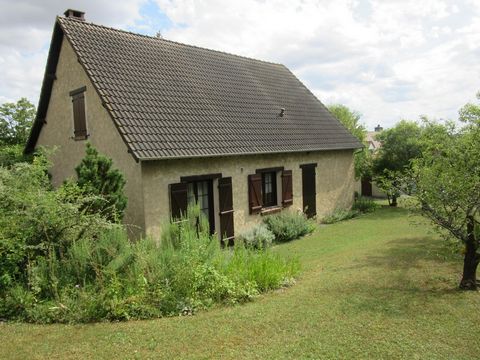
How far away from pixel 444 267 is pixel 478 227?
1.47 meters

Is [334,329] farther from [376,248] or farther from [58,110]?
[58,110]

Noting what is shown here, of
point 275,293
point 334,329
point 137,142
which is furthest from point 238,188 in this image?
point 334,329

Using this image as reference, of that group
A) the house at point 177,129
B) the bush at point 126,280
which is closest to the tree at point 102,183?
the house at point 177,129

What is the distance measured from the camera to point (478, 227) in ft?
23.2

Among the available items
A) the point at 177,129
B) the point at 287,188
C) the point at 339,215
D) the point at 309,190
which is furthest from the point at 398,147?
the point at 177,129

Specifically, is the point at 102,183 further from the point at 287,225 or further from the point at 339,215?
the point at 339,215

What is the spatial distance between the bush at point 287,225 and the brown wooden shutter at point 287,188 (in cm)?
45

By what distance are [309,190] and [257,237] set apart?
15.1 ft

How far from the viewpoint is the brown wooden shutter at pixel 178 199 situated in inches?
A: 414

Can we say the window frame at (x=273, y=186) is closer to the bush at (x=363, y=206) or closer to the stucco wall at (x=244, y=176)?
the stucco wall at (x=244, y=176)

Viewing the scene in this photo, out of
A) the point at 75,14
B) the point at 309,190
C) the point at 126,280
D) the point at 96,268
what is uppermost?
the point at 75,14

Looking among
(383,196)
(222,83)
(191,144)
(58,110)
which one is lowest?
(383,196)

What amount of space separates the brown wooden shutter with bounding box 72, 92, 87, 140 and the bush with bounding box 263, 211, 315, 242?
6.48 meters

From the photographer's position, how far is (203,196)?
11914mm
